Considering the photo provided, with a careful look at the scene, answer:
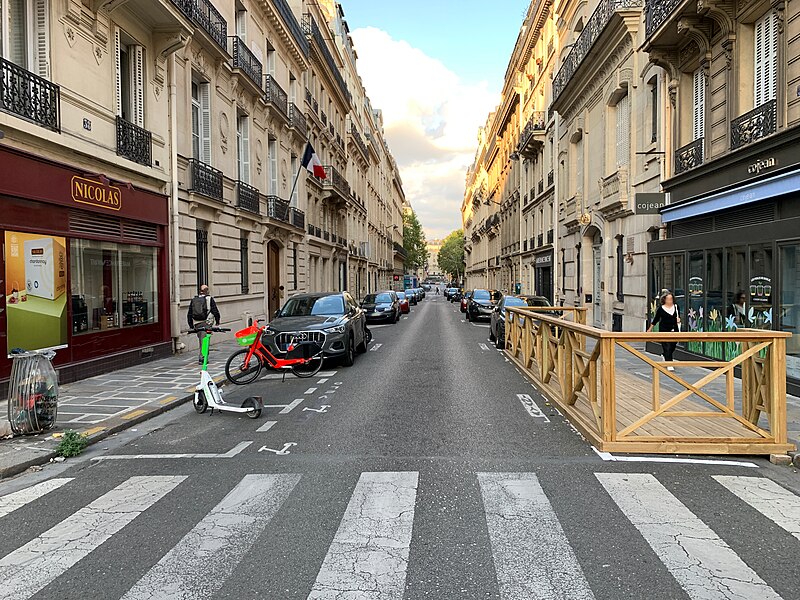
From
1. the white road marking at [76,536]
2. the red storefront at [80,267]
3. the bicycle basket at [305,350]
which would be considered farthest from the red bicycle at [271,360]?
the white road marking at [76,536]

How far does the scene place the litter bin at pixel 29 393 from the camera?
6312 millimetres

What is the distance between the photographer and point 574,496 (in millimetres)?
4582

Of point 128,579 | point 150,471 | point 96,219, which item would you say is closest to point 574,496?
point 128,579

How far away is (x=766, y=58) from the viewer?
33.8 ft

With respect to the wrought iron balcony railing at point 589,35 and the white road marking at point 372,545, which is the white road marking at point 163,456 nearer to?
the white road marking at point 372,545

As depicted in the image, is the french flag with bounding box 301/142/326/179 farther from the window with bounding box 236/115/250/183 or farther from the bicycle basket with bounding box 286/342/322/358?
the bicycle basket with bounding box 286/342/322/358

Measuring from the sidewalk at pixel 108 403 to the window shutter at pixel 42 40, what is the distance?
540cm

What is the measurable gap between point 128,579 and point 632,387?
25.2 ft

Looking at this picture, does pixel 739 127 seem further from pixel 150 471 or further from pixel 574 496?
pixel 150 471

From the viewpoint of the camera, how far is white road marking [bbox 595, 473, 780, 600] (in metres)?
3.14

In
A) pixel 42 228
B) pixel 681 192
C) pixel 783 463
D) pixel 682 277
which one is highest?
pixel 681 192

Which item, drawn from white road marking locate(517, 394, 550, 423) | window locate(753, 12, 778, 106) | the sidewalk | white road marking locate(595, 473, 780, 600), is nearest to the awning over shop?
window locate(753, 12, 778, 106)

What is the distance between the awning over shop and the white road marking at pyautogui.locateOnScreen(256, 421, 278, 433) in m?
8.32

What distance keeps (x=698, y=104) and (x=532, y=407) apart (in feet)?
29.7
